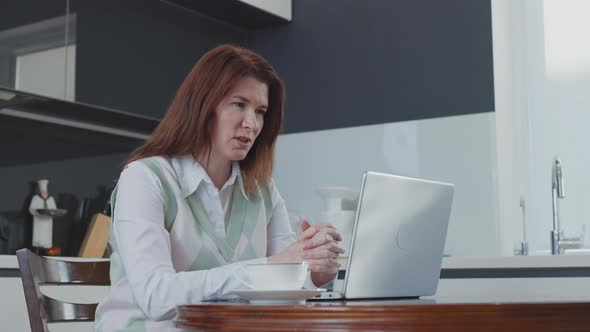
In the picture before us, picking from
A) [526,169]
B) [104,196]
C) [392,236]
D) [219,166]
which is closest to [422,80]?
[526,169]

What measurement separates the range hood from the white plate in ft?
7.65

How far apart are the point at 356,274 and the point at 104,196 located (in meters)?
2.80

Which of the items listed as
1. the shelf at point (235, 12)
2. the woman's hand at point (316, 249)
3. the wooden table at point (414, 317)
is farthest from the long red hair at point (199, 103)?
the shelf at point (235, 12)

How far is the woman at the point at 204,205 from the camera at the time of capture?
160 centimetres

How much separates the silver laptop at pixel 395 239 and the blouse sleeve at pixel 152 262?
0.72 ft

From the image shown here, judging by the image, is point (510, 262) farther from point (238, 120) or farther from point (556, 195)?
point (238, 120)

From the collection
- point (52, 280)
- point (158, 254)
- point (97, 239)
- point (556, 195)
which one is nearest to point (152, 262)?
point (158, 254)

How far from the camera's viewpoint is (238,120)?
77.4 inches

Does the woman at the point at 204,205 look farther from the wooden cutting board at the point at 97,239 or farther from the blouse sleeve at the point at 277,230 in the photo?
the wooden cutting board at the point at 97,239

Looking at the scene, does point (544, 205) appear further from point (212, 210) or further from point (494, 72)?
point (212, 210)

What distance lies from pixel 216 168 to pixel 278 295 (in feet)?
2.28

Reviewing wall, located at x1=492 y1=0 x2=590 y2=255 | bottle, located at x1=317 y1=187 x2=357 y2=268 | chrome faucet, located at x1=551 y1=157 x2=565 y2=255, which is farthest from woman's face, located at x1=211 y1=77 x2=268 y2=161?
wall, located at x1=492 y1=0 x2=590 y2=255

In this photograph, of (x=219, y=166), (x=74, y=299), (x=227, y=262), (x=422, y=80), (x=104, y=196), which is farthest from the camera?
(x=422, y=80)

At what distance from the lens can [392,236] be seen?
1604mm
